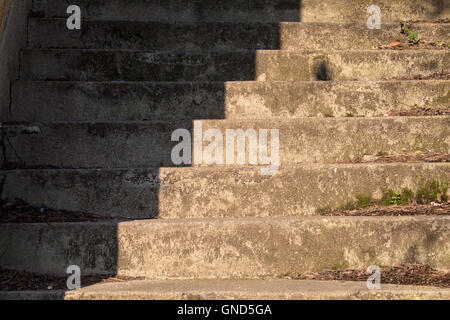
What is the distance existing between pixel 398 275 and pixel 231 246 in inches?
36.6

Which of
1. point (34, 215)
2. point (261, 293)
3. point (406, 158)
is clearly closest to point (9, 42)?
point (34, 215)

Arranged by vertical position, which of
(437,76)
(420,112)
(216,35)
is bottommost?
(420,112)

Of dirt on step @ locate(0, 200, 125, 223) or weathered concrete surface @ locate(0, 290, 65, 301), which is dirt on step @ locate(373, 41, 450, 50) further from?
weathered concrete surface @ locate(0, 290, 65, 301)

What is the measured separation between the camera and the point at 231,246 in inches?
110

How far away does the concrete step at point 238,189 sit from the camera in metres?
3.08

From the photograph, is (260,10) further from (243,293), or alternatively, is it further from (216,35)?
(243,293)

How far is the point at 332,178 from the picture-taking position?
10.2ft

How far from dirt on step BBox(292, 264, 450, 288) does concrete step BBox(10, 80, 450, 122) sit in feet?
4.68

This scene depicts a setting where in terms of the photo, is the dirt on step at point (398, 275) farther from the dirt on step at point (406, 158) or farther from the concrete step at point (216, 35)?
the concrete step at point (216, 35)

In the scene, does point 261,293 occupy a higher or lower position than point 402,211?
lower

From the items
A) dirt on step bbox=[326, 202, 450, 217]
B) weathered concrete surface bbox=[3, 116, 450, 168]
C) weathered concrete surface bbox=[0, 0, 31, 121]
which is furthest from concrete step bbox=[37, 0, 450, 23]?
dirt on step bbox=[326, 202, 450, 217]

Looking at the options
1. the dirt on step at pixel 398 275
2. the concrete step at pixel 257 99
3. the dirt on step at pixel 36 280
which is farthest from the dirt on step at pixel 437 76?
the dirt on step at pixel 36 280
